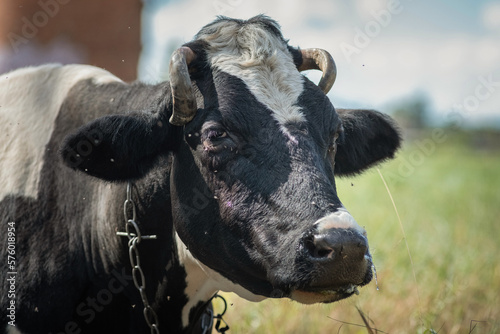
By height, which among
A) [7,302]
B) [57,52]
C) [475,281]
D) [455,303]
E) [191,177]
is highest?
[191,177]

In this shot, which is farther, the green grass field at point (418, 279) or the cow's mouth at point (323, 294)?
the green grass field at point (418, 279)

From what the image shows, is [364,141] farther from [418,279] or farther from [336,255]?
[418,279]

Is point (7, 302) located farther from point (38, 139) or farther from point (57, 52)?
point (57, 52)

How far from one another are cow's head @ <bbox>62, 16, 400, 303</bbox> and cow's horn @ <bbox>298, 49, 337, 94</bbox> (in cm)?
14

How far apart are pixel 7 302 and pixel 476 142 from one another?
38331mm

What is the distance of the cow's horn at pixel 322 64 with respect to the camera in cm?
375

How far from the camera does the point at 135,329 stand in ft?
12.0

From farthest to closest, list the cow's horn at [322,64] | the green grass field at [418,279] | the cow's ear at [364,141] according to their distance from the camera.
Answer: the green grass field at [418,279] → the cow's ear at [364,141] → the cow's horn at [322,64]

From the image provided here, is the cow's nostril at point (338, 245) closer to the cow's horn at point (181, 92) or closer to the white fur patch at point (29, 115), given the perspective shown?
the cow's horn at point (181, 92)

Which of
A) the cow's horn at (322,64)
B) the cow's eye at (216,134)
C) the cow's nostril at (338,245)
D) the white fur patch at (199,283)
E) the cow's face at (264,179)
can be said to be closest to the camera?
the cow's nostril at (338,245)

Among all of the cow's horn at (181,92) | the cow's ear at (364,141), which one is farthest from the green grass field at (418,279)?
the cow's horn at (181,92)

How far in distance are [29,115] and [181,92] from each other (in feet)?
4.36

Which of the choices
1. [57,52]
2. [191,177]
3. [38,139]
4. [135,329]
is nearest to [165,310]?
[135,329]

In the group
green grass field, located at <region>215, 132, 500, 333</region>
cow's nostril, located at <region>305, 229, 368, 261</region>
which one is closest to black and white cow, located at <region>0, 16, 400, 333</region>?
cow's nostril, located at <region>305, 229, 368, 261</region>
